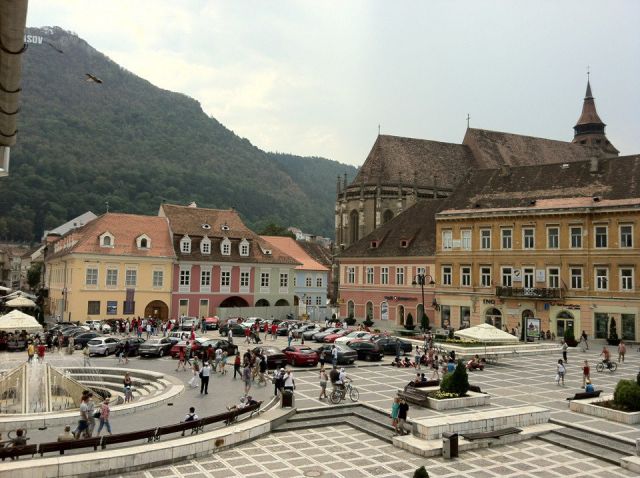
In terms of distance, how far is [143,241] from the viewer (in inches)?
2242

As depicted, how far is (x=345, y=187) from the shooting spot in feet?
259

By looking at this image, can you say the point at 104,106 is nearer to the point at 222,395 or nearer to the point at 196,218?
the point at 196,218

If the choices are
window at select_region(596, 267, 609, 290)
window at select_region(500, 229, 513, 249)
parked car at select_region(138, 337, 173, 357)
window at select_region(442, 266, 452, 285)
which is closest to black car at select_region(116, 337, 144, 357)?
parked car at select_region(138, 337, 173, 357)

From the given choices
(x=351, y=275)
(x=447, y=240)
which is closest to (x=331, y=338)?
(x=447, y=240)

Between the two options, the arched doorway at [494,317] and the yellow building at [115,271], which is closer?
the arched doorway at [494,317]

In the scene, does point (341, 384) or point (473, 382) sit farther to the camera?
point (473, 382)

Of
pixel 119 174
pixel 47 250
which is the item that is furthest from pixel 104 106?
pixel 47 250

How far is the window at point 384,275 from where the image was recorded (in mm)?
60219

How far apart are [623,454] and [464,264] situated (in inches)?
1435

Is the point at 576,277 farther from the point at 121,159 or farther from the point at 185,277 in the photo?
the point at 121,159

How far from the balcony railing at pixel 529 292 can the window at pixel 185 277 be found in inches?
1207

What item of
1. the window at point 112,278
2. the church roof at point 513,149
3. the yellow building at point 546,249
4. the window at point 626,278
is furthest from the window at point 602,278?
the window at point 112,278

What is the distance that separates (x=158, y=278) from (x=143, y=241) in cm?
405

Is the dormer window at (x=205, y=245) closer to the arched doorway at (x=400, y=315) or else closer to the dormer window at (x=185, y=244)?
the dormer window at (x=185, y=244)
